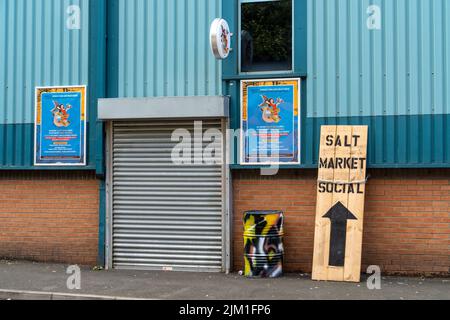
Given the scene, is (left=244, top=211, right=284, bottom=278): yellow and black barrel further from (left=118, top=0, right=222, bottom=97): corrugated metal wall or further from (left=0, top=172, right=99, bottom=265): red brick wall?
(left=0, top=172, right=99, bottom=265): red brick wall

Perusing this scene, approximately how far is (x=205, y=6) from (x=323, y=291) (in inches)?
220

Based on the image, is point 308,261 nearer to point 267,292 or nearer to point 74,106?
point 267,292

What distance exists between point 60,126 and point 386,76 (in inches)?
244

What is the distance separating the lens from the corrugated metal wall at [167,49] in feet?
37.6

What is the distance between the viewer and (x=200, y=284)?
1000 cm

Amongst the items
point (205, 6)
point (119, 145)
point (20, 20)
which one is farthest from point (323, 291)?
point (20, 20)

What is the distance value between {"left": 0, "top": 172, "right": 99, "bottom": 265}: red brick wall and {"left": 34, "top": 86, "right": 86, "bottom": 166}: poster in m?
0.34

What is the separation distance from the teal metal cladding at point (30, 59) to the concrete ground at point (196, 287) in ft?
8.71

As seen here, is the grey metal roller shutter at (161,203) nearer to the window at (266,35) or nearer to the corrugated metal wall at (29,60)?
the window at (266,35)

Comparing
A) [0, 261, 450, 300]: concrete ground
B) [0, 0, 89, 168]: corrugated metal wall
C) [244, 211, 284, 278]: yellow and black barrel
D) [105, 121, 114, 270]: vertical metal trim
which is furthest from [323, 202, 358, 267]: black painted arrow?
[0, 0, 89, 168]: corrugated metal wall

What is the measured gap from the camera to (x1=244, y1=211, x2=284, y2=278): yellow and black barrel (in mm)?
10539

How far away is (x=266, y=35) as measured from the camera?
37.4ft

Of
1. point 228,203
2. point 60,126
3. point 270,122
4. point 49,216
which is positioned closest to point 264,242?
point 228,203

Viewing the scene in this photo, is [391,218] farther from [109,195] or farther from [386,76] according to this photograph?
[109,195]
